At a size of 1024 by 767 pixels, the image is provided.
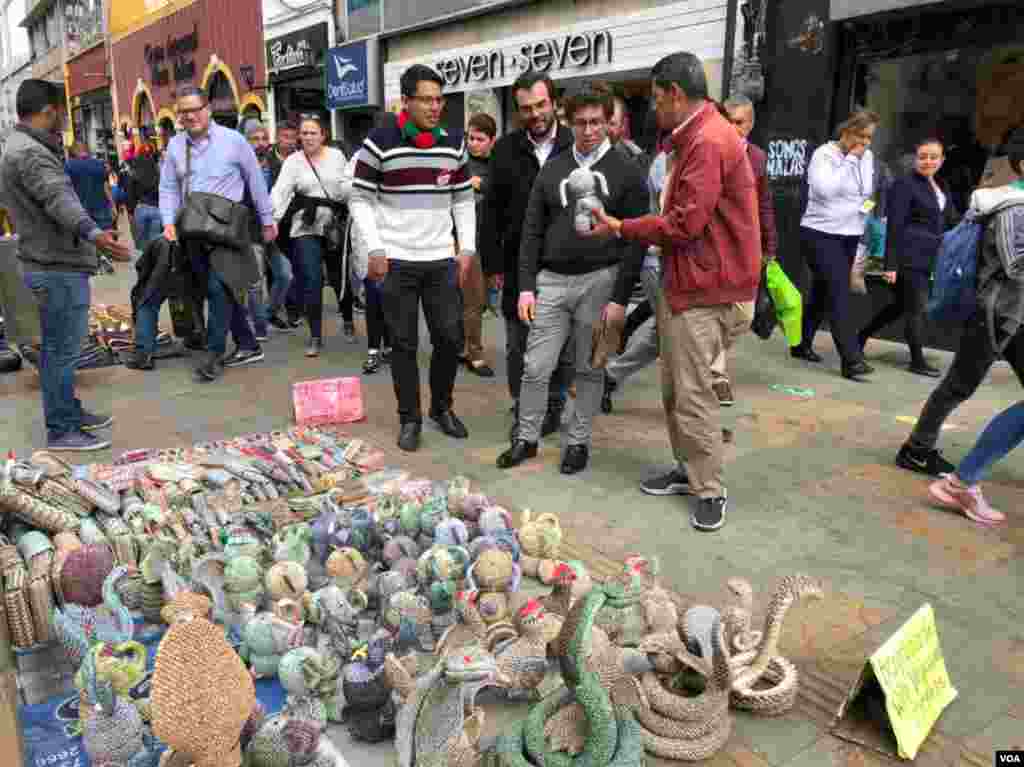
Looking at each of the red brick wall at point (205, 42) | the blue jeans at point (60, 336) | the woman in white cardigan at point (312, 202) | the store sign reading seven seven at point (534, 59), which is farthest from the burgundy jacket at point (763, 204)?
the red brick wall at point (205, 42)

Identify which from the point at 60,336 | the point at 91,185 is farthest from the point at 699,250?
the point at 91,185

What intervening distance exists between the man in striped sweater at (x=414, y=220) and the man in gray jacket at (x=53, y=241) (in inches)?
53.3

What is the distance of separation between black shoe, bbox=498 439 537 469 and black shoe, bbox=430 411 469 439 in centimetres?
48

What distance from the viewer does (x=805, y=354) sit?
6527 millimetres

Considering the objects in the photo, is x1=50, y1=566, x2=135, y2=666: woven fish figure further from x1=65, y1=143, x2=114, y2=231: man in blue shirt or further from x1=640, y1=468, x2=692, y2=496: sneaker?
x1=65, y1=143, x2=114, y2=231: man in blue shirt

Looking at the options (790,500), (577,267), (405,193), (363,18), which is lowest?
(790,500)

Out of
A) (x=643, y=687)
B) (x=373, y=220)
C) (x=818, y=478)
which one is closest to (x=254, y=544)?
(x=643, y=687)

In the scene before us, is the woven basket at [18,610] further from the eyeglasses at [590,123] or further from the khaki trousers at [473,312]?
the khaki trousers at [473,312]

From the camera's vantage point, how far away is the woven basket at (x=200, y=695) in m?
1.64

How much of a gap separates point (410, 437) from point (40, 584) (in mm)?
2153

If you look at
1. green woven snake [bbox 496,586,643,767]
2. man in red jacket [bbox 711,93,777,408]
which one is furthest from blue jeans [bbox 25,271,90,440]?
man in red jacket [bbox 711,93,777,408]

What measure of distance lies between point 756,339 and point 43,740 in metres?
6.38

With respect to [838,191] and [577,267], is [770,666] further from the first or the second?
[838,191]

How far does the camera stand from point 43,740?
208 cm
